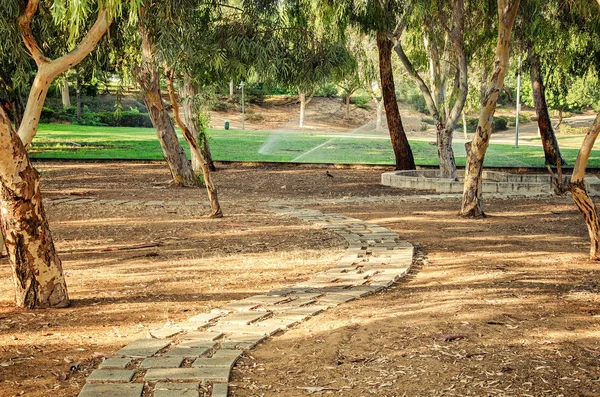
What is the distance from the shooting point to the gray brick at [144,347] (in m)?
5.01

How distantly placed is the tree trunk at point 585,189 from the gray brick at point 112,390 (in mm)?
5300

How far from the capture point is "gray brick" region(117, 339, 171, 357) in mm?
5012

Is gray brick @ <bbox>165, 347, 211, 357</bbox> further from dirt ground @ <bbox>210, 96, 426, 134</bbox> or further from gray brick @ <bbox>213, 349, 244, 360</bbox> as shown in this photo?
dirt ground @ <bbox>210, 96, 426, 134</bbox>

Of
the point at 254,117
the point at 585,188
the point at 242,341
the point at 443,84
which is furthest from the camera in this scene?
the point at 254,117

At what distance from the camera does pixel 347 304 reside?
643 cm

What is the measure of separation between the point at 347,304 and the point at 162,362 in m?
2.01

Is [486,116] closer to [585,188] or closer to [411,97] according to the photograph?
[585,188]

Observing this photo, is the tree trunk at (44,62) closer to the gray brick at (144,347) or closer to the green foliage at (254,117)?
the gray brick at (144,347)

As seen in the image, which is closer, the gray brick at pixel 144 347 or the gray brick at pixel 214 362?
the gray brick at pixel 214 362

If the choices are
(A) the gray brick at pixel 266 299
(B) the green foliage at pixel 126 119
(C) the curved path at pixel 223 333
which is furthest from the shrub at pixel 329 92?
(A) the gray brick at pixel 266 299

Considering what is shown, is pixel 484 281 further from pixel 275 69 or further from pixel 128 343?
pixel 275 69

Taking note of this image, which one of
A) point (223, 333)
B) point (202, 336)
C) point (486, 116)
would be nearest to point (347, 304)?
point (223, 333)

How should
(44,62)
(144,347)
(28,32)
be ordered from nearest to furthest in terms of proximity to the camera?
(144,347), (44,62), (28,32)

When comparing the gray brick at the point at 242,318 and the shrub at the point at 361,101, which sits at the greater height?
the gray brick at the point at 242,318
